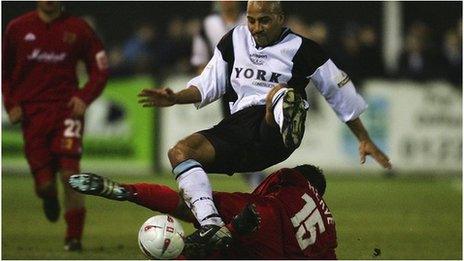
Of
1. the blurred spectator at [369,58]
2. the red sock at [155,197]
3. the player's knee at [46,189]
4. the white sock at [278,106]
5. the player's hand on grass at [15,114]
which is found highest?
the white sock at [278,106]

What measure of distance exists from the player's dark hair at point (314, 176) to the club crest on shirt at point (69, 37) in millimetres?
3178

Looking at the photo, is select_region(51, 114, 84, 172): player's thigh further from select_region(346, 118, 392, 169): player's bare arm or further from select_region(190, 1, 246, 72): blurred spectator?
select_region(346, 118, 392, 169): player's bare arm

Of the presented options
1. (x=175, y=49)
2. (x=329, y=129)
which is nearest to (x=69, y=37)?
(x=329, y=129)

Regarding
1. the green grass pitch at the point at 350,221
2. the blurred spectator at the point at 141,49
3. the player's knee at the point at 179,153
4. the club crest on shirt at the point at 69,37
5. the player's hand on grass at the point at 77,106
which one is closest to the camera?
the player's knee at the point at 179,153

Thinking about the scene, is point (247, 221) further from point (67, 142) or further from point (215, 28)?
point (215, 28)

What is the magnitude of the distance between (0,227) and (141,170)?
6813 millimetres

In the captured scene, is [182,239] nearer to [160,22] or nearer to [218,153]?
[218,153]

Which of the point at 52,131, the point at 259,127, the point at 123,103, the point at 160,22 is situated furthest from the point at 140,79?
the point at 259,127

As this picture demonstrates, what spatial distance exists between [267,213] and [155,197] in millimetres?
773

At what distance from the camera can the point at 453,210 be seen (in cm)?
1398

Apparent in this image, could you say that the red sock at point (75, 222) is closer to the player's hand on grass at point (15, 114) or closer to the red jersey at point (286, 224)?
the player's hand on grass at point (15, 114)

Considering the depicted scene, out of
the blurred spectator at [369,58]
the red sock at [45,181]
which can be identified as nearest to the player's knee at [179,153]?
the red sock at [45,181]

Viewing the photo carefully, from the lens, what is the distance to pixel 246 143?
8.43 m

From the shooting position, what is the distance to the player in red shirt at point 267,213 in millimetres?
7738
